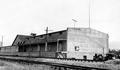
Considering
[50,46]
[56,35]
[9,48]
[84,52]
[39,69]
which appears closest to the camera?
[39,69]

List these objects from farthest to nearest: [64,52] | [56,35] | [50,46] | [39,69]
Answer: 1. [50,46]
2. [56,35]
3. [64,52]
4. [39,69]

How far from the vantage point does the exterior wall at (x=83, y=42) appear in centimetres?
3100

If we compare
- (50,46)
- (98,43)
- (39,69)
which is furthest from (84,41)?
(39,69)

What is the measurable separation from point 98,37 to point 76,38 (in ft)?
20.0

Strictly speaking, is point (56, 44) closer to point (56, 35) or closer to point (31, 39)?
point (56, 35)

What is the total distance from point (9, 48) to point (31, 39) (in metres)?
10.2

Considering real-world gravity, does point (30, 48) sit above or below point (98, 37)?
below

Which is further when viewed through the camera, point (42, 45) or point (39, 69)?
point (42, 45)

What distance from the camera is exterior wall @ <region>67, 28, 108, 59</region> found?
1220 inches

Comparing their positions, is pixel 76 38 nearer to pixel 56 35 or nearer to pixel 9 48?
pixel 56 35

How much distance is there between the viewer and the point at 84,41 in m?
32.5

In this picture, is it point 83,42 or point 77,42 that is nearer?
point 77,42

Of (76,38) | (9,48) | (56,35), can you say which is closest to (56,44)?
(56,35)

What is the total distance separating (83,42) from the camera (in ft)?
106
